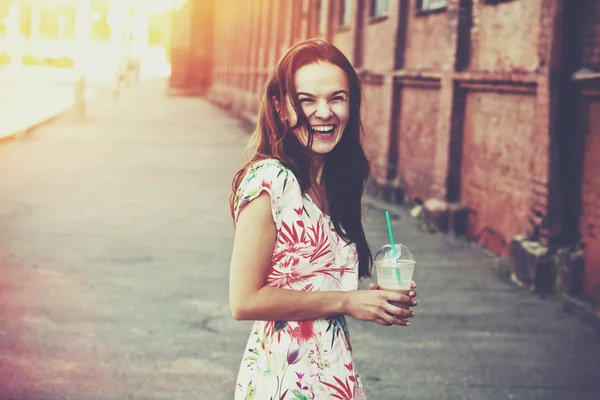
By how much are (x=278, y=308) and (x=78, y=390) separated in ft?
10.1

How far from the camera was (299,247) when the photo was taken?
2285mm

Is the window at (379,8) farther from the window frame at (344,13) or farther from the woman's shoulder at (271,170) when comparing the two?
the woman's shoulder at (271,170)

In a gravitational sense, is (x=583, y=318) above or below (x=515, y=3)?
below

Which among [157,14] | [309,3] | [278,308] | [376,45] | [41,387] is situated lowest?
[41,387]

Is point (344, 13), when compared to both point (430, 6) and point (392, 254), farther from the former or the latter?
point (392, 254)

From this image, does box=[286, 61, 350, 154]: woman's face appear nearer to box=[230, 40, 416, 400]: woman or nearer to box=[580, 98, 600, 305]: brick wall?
box=[230, 40, 416, 400]: woman

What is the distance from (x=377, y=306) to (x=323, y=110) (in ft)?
1.66

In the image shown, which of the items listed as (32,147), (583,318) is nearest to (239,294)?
(583,318)

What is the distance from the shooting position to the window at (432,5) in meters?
11.9

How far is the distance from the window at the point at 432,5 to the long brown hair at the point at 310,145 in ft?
31.6

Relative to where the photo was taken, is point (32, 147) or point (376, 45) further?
point (32, 147)

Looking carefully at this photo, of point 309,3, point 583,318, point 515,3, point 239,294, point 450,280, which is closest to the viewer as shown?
point 239,294

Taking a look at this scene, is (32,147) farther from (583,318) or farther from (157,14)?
(157,14)

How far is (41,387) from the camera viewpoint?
505cm
